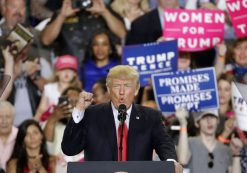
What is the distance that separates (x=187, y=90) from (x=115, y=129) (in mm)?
3046

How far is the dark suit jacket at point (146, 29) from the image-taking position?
31.9ft

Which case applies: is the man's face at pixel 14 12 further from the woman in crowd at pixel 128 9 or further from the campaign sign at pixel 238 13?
the campaign sign at pixel 238 13

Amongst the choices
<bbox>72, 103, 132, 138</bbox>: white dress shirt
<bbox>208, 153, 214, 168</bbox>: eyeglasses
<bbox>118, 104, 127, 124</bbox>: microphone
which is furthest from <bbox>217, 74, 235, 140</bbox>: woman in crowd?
<bbox>118, 104, 127, 124</bbox>: microphone

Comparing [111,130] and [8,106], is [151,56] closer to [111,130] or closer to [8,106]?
[8,106]

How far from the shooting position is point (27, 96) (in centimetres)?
936

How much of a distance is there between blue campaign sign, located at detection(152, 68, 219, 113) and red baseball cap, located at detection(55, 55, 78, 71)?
1055 millimetres

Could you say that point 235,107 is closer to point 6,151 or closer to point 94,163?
point 6,151

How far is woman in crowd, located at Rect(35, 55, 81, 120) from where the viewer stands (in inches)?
361

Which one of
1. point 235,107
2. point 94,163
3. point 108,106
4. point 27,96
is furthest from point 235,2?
point 94,163

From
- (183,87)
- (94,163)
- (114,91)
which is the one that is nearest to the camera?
(94,163)

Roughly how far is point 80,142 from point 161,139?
0.52 metres

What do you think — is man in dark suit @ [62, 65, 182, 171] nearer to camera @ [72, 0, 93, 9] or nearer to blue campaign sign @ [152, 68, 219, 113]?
blue campaign sign @ [152, 68, 219, 113]

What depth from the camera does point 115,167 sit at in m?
5.04

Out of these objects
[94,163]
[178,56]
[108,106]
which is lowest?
[94,163]
